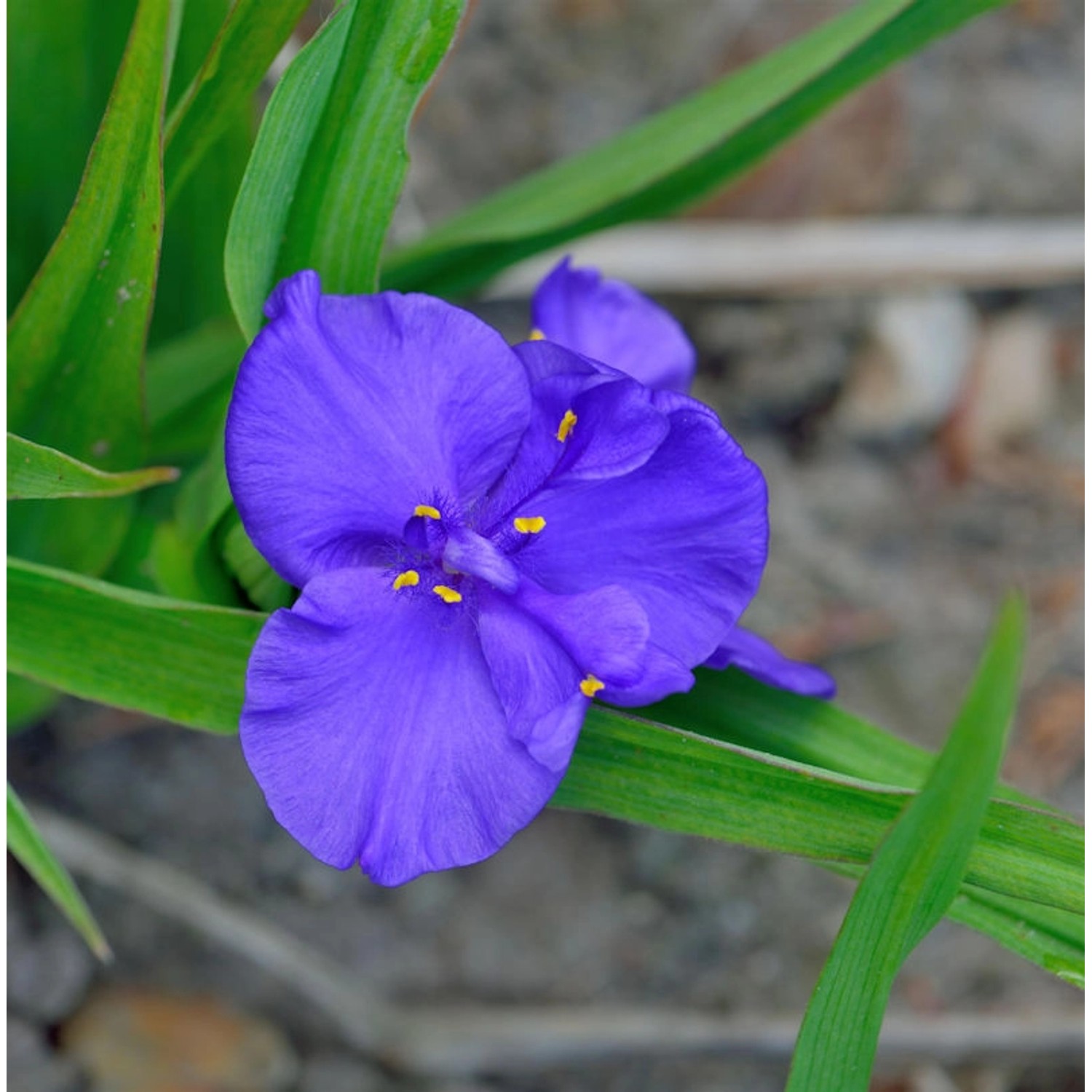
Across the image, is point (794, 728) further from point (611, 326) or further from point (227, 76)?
point (227, 76)

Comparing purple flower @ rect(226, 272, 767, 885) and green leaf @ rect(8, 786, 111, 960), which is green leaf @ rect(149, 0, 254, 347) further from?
green leaf @ rect(8, 786, 111, 960)

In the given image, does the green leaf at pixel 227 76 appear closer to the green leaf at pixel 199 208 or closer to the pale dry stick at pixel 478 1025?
the green leaf at pixel 199 208

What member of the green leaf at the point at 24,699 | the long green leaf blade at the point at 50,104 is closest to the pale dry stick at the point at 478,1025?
the green leaf at the point at 24,699

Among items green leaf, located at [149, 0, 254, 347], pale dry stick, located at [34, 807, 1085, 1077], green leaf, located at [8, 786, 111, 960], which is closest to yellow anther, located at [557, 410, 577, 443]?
green leaf, located at [149, 0, 254, 347]

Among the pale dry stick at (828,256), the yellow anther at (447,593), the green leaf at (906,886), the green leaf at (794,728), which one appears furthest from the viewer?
the pale dry stick at (828,256)

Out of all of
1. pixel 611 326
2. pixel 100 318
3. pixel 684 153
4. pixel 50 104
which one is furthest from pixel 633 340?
pixel 50 104

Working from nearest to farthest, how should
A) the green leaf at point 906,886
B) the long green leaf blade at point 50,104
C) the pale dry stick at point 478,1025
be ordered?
the green leaf at point 906,886 < the long green leaf blade at point 50,104 < the pale dry stick at point 478,1025
